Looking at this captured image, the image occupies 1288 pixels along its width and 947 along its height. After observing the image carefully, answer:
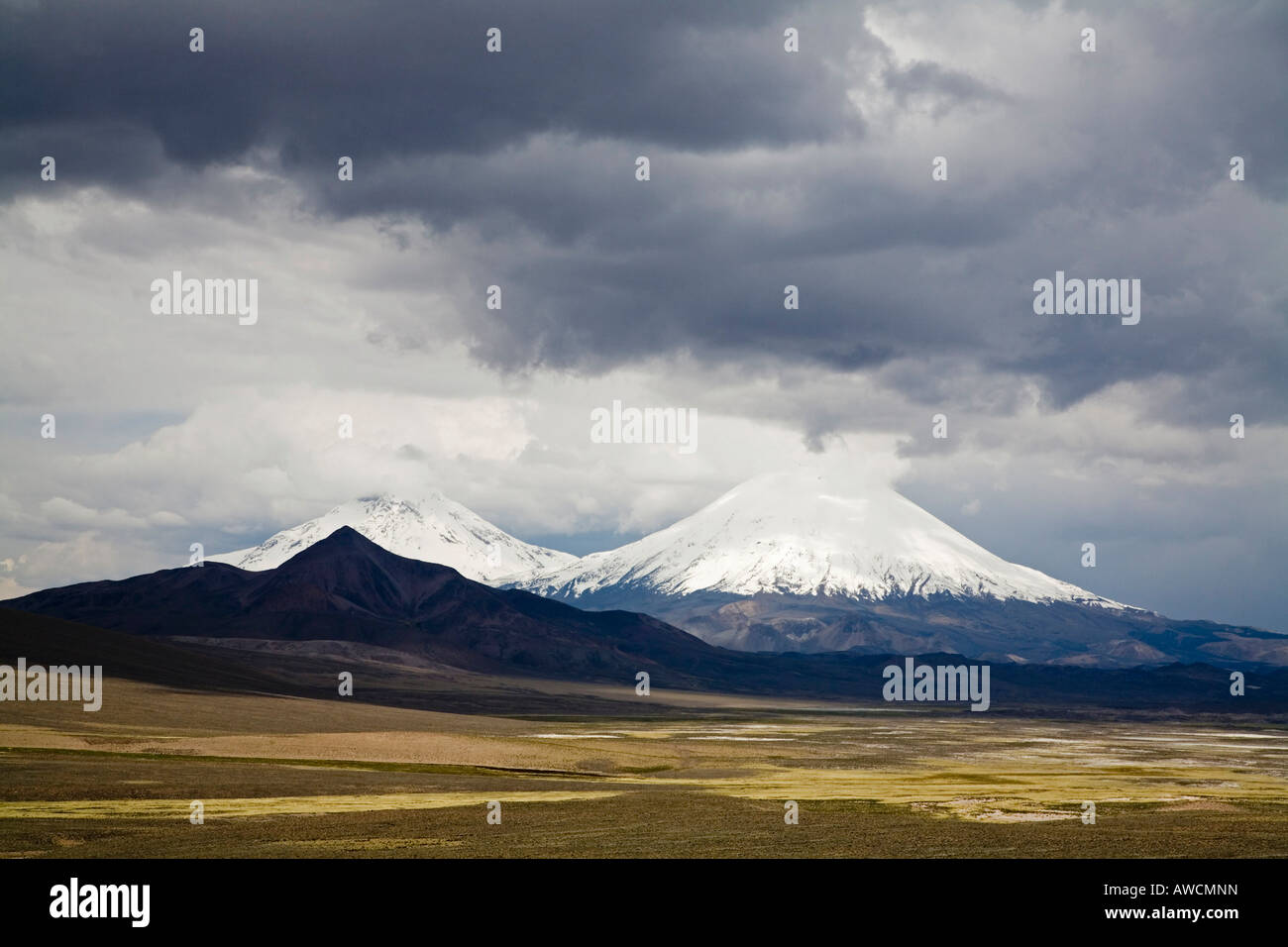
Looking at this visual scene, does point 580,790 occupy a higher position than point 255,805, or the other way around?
point 255,805

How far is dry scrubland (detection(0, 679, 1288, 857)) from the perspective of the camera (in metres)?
52.7

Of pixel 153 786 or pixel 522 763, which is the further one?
pixel 522 763

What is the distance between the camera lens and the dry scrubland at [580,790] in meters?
52.7

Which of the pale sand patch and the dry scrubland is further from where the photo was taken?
the pale sand patch

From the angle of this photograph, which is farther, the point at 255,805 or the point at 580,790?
the point at 580,790

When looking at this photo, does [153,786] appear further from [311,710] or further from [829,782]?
[311,710]

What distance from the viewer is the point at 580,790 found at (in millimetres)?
81438

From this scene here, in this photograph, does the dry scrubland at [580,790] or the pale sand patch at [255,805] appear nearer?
the dry scrubland at [580,790]
